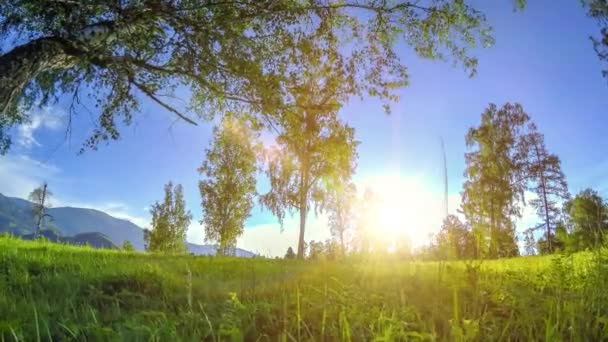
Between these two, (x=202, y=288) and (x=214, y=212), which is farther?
(x=214, y=212)

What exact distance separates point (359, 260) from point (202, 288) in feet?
9.07

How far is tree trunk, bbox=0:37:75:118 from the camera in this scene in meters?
7.12

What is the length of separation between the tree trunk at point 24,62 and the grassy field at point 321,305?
2.94 metres

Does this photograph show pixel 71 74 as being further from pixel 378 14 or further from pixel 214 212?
pixel 214 212

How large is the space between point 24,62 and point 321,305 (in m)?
7.09

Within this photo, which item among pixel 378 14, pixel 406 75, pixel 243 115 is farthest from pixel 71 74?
pixel 406 75

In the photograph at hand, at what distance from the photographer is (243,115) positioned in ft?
37.0

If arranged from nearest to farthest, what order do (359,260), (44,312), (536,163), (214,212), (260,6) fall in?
(44,312), (359,260), (260,6), (536,163), (214,212)

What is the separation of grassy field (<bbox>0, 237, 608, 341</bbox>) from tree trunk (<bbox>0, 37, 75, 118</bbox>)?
2.94m

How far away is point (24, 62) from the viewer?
289 inches

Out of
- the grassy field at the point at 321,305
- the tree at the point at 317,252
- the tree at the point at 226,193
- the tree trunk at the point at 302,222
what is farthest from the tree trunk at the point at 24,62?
the tree at the point at 226,193

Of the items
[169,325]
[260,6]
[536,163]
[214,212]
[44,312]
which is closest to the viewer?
[169,325]

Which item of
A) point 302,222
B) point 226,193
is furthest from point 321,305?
point 226,193

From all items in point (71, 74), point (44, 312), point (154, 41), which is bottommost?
point (44, 312)
